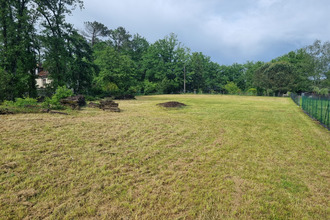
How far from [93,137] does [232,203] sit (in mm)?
4068

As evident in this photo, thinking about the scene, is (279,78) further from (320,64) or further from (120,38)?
(120,38)

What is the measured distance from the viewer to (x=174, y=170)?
338 centimetres

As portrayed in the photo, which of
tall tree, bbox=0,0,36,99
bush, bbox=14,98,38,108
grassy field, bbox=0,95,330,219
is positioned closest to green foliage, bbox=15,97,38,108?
bush, bbox=14,98,38,108

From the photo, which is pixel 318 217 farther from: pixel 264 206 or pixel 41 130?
pixel 41 130

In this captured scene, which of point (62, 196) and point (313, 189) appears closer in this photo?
point (62, 196)

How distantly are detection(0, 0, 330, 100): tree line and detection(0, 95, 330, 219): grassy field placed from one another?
9.27 meters

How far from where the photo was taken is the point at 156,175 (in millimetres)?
3182

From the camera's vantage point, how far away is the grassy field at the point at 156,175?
2.31m

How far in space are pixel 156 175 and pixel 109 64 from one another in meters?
22.9

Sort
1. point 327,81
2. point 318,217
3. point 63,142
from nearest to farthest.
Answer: point 318,217, point 63,142, point 327,81

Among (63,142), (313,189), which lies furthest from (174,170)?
(63,142)

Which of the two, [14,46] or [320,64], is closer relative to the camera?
[14,46]

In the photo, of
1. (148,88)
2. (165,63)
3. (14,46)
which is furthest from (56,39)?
(165,63)

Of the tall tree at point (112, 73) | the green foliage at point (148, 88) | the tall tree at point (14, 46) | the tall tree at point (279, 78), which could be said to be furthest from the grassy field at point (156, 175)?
the tall tree at point (279, 78)
